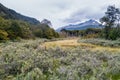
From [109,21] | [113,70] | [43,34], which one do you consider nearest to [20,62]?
[113,70]

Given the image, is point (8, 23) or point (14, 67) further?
point (8, 23)

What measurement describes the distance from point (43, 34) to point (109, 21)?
1758 cm

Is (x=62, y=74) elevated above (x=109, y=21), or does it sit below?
below

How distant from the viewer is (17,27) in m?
37.2

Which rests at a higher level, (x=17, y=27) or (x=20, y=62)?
(x=17, y=27)

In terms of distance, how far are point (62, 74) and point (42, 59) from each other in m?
2.72

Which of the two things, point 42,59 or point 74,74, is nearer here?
point 74,74

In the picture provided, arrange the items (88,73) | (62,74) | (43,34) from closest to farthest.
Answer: (62,74)
(88,73)
(43,34)

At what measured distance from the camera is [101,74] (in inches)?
288

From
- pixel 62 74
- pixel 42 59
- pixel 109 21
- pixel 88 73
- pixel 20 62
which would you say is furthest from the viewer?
pixel 109 21

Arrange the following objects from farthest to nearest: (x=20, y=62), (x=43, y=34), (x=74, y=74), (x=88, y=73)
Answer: (x=43, y=34) < (x=20, y=62) < (x=88, y=73) < (x=74, y=74)

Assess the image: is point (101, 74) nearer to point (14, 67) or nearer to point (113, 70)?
point (113, 70)

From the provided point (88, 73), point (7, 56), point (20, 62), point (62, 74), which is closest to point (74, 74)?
point (62, 74)

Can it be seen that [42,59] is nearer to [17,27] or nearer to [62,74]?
[62,74]
